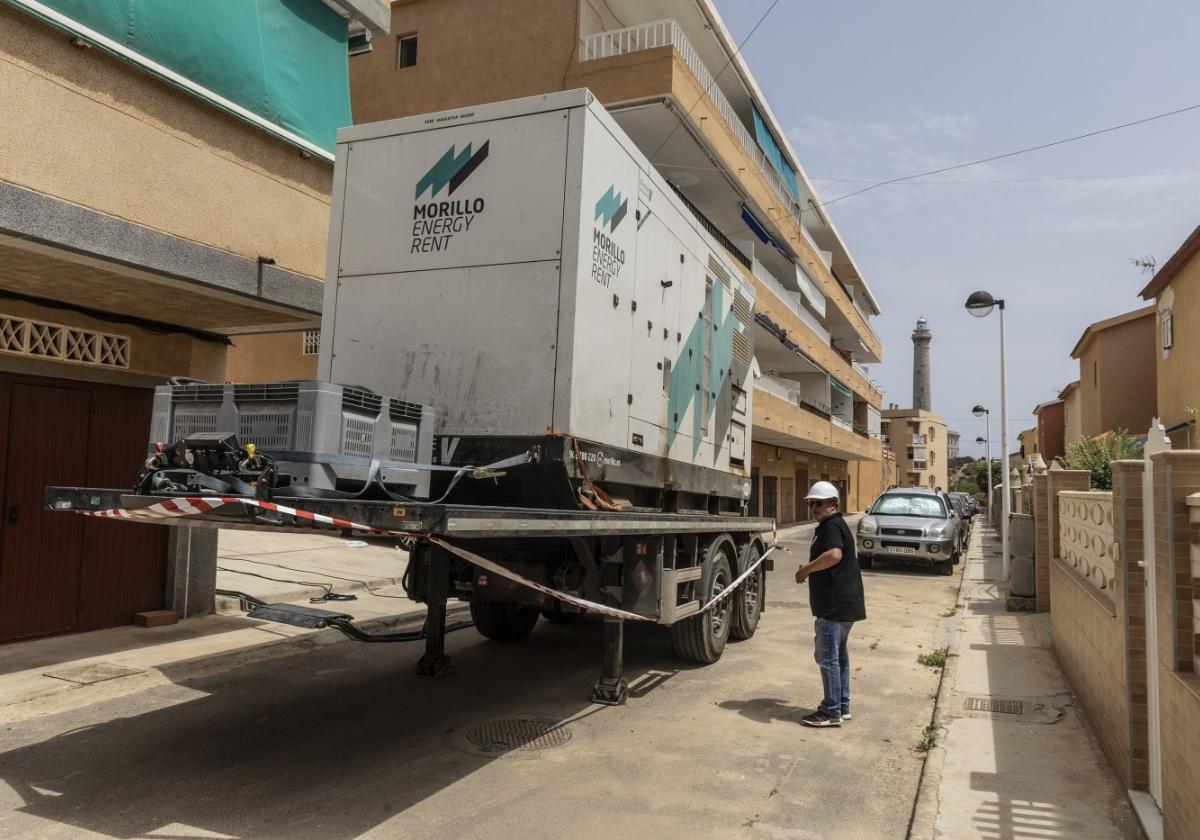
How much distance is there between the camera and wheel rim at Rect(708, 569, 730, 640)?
306 inches

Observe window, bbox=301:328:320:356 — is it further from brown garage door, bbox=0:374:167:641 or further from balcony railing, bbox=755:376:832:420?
balcony railing, bbox=755:376:832:420

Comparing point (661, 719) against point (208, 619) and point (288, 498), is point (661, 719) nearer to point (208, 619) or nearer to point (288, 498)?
point (288, 498)

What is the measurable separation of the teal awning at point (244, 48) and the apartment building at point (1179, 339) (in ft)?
65.8

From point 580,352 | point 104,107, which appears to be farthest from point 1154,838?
point 104,107

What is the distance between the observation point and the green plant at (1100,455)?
65.9 feet

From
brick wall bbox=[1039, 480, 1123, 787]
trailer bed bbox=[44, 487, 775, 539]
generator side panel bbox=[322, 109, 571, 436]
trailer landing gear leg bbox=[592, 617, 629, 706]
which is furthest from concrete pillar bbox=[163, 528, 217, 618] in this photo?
brick wall bbox=[1039, 480, 1123, 787]

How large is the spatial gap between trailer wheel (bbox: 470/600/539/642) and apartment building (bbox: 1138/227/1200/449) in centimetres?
1837

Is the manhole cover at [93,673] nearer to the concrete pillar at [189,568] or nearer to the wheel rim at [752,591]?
the concrete pillar at [189,568]

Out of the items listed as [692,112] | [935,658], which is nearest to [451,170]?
[935,658]

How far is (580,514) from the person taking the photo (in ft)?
15.8

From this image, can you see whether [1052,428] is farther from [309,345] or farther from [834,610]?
[834,610]

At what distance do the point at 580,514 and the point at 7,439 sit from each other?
6.04 meters

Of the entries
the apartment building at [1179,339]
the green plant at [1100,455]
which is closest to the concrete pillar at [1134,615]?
the green plant at [1100,455]

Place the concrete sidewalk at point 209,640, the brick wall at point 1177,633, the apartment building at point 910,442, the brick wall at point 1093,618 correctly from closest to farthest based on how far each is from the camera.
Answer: the brick wall at point 1177,633
the brick wall at point 1093,618
the concrete sidewalk at point 209,640
the apartment building at point 910,442
